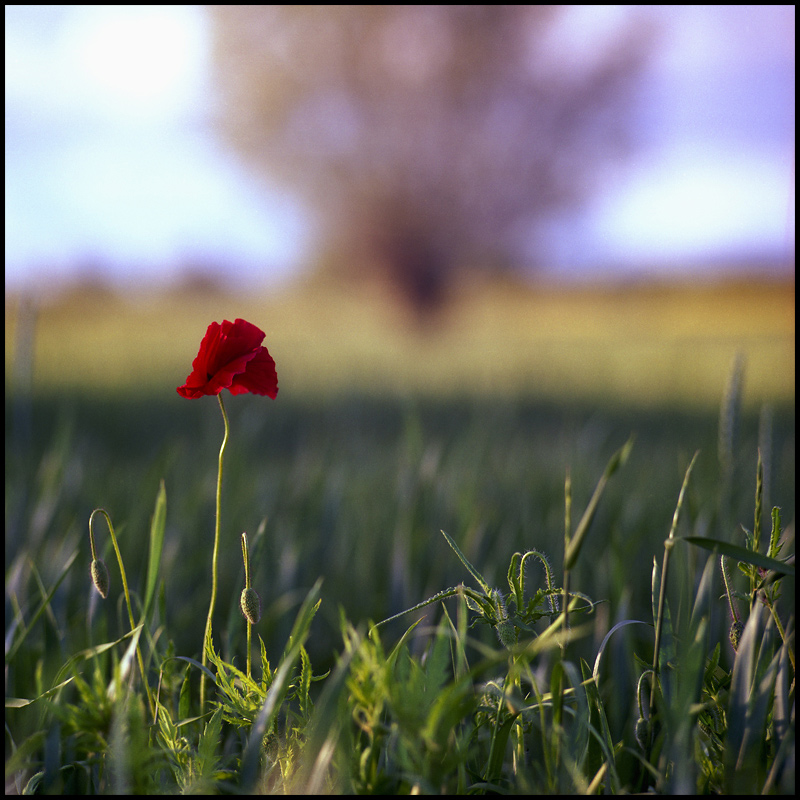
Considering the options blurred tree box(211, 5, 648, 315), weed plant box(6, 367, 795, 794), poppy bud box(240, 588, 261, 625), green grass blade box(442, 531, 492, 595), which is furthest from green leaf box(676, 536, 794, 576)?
blurred tree box(211, 5, 648, 315)

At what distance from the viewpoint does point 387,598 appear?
1072mm

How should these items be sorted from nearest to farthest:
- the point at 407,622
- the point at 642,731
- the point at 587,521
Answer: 1. the point at 587,521
2. the point at 642,731
3. the point at 407,622

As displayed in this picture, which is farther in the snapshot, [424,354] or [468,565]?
[424,354]

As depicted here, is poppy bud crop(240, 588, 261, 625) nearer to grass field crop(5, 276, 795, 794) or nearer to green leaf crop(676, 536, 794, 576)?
grass field crop(5, 276, 795, 794)

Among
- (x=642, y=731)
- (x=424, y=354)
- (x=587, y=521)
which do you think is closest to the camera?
(x=587, y=521)

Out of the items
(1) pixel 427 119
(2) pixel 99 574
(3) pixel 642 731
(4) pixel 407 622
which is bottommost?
(4) pixel 407 622

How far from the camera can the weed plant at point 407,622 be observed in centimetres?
44

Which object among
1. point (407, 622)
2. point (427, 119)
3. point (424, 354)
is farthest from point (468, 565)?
point (427, 119)

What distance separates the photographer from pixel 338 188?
27.6 ft

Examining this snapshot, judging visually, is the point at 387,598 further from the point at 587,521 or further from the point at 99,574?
the point at 587,521

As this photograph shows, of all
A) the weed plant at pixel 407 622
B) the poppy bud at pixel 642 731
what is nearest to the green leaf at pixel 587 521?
the weed plant at pixel 407 622

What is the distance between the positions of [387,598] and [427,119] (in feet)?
24.6

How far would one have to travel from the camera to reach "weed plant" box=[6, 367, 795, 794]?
0.44 m

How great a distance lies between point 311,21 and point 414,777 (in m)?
8.45
